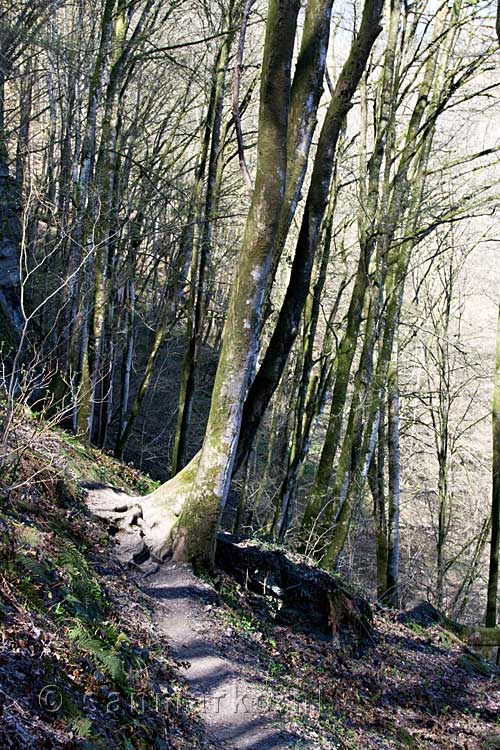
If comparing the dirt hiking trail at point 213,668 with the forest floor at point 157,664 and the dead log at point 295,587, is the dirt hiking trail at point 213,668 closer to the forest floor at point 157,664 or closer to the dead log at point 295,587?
the forest floor at point 157,664

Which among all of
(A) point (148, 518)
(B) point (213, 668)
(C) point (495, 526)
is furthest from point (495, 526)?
(B) point (213, 668)

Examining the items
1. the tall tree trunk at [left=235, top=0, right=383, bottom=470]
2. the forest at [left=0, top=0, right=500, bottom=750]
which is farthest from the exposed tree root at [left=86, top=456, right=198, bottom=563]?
the tall tree trunk at [left=235, top=0, right=383, bottom=470]

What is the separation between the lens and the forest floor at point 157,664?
3395 millimetres

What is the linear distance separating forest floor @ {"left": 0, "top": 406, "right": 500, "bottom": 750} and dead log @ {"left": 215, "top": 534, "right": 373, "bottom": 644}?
8.9 inches

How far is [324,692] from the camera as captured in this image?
6387 mm

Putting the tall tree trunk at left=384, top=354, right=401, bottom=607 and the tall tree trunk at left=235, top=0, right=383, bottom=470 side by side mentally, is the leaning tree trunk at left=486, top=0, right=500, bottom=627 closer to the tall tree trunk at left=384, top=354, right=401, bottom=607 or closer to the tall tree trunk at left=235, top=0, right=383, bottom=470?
the tall tree trunk at left=384, top=354, right=401, bottom=607

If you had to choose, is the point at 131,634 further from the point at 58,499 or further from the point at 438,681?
the point at 438,681

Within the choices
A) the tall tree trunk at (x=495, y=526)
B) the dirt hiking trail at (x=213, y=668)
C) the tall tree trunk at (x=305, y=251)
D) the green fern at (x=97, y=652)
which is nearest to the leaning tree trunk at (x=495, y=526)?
the tall tree trunk at (x=495, y=526)

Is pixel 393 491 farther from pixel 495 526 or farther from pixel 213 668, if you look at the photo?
pixel 213 668

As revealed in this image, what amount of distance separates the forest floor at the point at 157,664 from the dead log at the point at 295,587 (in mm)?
227

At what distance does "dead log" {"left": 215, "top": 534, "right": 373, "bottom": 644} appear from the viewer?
754 centimetres

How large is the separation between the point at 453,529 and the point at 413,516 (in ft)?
6.91

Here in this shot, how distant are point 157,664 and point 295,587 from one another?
3.23 meters

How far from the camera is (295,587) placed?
778 cm
